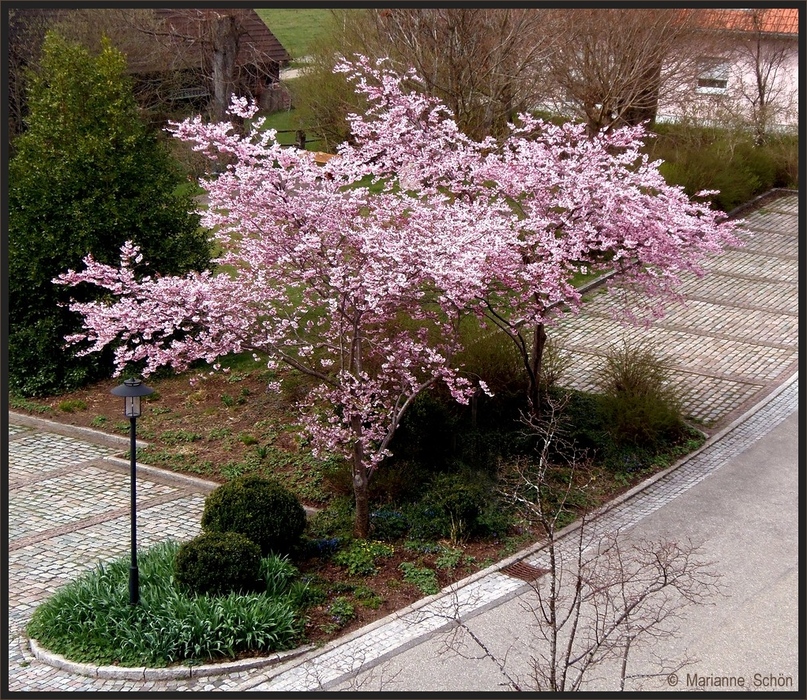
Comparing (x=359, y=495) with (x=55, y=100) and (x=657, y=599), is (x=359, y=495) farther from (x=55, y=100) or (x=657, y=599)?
(x=55, y=100)

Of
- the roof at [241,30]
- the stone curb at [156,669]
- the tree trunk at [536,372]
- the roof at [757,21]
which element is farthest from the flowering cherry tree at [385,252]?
the roof at [757,21]

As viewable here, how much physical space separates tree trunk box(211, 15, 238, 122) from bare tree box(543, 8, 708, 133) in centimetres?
698

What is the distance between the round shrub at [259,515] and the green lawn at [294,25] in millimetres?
30598

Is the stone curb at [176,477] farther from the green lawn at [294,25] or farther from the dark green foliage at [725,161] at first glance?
the green lawn at [294,25]

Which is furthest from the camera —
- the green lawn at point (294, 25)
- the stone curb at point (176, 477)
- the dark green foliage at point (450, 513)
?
the green lawn at point (294, 25)

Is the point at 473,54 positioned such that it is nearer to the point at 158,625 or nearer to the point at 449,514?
the point at 449,514

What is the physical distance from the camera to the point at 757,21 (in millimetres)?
29141

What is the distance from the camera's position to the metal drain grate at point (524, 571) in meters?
10.9

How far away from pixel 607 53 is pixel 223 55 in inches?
339

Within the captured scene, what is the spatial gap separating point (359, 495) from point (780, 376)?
8552 millimetres

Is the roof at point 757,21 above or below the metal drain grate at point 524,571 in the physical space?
above

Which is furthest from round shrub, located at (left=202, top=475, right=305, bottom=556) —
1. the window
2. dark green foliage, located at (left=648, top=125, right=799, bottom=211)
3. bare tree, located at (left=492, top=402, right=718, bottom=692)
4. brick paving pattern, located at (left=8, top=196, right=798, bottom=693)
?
the window

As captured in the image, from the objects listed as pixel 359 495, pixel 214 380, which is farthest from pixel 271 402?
pixel 359 495

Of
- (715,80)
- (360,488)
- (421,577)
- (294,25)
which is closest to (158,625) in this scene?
(421,577)
